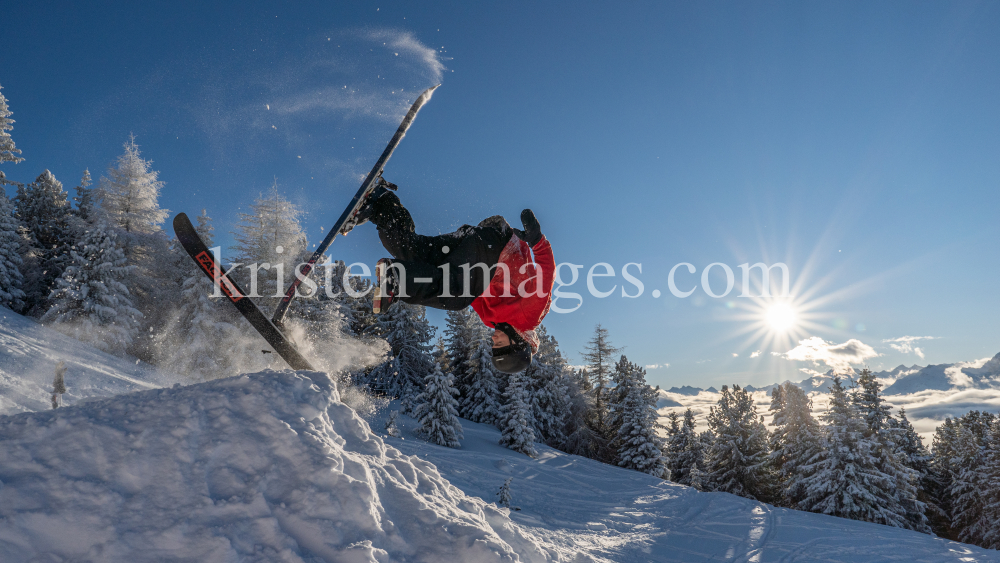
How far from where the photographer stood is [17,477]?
220 centimetres

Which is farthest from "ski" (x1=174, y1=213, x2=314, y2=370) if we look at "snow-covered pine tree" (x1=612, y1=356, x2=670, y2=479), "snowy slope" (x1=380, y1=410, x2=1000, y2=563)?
"snow-covered pine tree" (x1=612, y1=356, x2=670, y2=479)

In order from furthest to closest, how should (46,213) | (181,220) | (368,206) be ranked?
(46,213), (181,220), (368,206)

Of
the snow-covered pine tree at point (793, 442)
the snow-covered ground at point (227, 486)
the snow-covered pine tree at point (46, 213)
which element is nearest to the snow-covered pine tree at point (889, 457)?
the snow-covered pine tree at point (793, 442)

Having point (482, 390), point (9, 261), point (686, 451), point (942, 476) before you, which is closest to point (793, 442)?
point (686, 451)

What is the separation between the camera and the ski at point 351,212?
4.74 m

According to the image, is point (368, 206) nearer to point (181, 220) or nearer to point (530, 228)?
point (530, 228)

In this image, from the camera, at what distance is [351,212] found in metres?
4.65

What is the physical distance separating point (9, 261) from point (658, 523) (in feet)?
84.6

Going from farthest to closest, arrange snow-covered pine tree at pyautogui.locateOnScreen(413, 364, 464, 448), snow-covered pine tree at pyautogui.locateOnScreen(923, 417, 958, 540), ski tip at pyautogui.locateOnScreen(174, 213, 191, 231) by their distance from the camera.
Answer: snow-covered pine tree at pyautogui.locateOnScreen(923, 417, 958, 540) < snow-covered pine tree at pyautogui.locateOnScreen(413, 364, 464, 448) < ski tip at pyautogui.locateOnScreen(174, 213, 191, 231)

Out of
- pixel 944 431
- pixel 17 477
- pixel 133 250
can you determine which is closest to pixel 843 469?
pixel 944 431

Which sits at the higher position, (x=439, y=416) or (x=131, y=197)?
(x=131, y=197)

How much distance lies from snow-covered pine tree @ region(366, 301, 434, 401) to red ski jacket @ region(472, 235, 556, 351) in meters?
22.4

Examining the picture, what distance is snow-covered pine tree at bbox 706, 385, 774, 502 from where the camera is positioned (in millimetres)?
24969

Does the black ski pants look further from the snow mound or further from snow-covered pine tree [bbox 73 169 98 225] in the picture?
snow-covered pine tree [bbox 73 169 98 225]
